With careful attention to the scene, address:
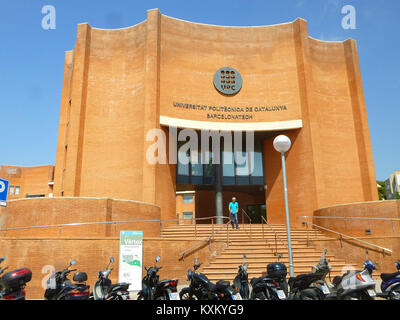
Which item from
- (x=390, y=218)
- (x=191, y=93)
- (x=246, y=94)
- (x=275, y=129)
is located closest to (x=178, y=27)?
(x=191, y=93)

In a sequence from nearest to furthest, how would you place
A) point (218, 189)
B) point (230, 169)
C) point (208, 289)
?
1. point (208, 289)
2. point (218, 189)
3. point (230, 169)

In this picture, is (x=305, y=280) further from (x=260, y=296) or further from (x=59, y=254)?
(x=59, y=254)

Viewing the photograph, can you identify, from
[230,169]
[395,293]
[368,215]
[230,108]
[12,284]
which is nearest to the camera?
[12,284]

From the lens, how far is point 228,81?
22312 mm

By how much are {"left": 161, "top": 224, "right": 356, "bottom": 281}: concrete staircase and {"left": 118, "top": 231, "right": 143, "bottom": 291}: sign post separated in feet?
9.54

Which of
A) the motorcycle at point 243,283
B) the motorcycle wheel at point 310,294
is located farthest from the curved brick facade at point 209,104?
the motorcycle wheel at point 310,294

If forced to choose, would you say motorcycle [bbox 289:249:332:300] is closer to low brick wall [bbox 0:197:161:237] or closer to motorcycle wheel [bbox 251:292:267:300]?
motorcycle wheel [bbox 251:292:267:300]

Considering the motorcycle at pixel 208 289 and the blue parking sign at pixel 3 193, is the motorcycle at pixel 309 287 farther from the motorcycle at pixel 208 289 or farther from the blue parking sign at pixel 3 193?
the blue parking sign at pixel 3 193

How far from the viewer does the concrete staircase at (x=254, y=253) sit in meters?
12.2

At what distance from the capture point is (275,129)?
21500 millimetres

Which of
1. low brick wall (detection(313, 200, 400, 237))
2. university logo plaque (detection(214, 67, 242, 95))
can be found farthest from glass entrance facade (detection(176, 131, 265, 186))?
low brick wall (detection(313, 200, 400, 237))

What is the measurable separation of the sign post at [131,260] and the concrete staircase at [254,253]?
115 inches

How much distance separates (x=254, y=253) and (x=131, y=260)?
5355 millimetres

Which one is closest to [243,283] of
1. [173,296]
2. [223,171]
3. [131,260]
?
[173,296]
